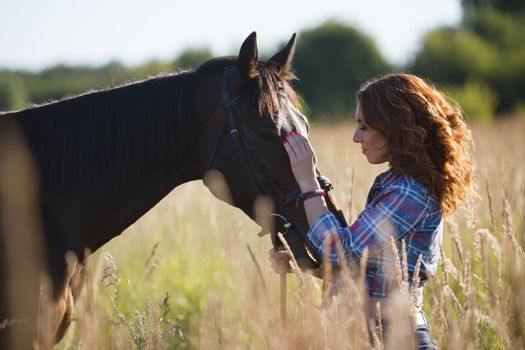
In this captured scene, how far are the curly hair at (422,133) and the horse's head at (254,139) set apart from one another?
0.41m

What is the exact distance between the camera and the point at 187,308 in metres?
4.89

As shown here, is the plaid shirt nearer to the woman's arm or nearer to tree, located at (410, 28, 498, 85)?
the woman's arm

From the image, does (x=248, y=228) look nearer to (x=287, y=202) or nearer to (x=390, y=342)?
(x=287, y=202)

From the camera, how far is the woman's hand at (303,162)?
2518 mm

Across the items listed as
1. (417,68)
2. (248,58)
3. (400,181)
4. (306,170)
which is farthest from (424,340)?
(417,68)

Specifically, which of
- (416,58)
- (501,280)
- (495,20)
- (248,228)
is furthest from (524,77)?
(501,280)

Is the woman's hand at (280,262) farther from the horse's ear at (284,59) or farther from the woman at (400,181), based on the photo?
the horse's ear at (284,59)

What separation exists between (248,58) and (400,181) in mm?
970

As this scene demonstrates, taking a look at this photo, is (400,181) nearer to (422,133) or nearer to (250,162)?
(422,133)

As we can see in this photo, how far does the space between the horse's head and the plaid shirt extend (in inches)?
9.8

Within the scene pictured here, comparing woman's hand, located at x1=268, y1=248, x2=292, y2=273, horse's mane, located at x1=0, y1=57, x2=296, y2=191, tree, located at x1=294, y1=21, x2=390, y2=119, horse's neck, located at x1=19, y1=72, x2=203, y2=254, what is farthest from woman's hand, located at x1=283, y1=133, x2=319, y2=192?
tree, located at x1=294, y1=21, x2=390, y2=119

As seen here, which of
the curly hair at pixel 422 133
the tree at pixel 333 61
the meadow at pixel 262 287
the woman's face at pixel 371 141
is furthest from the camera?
the tree at pixel 333 61

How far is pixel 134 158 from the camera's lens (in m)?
2.78

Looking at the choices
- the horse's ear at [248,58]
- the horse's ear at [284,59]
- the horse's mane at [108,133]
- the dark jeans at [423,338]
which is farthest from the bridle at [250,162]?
the dark jeans at [423,338]
